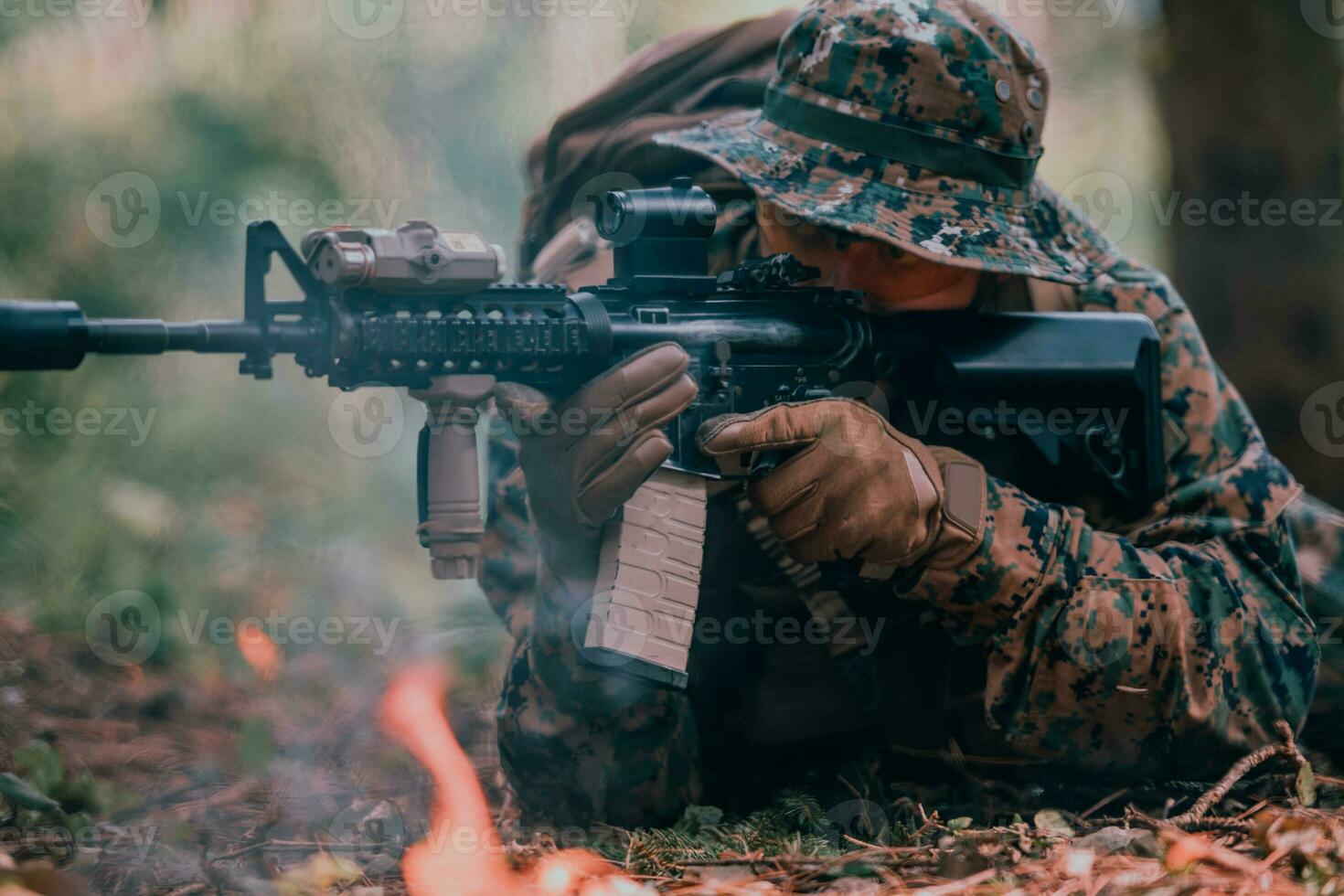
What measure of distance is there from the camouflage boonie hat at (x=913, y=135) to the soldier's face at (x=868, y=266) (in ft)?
0.35

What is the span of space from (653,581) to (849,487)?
1.25 feet

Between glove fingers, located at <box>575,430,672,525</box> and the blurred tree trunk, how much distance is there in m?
2.43

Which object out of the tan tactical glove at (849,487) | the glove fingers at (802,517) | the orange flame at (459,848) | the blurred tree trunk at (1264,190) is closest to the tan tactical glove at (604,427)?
the tan tactical glove at (849,487)

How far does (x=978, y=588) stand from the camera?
A: 252 centimetres

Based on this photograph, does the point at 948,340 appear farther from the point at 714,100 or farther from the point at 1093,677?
the point at 714,100

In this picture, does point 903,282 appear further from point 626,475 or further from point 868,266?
point 626,475

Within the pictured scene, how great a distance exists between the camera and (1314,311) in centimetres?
392

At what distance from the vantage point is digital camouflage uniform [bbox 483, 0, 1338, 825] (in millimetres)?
2551

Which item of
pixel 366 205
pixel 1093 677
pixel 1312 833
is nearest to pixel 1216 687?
pixel 1093 677

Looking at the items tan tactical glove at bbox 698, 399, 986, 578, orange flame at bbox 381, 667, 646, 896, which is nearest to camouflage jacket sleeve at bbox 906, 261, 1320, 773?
tan tactical glove at bbox 698, 399, 986, 578

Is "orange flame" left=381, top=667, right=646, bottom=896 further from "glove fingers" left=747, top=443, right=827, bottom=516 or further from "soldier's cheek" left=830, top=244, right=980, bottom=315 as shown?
"soldier's cheek" left=830, top=244, right=980, bottom=315

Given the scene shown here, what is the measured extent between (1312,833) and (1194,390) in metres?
1.02

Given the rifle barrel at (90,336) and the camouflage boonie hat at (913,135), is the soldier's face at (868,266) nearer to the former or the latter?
the camouflage boonie hat at (913,135)

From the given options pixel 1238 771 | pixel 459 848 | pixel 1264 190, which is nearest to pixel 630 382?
pixel 459 848
